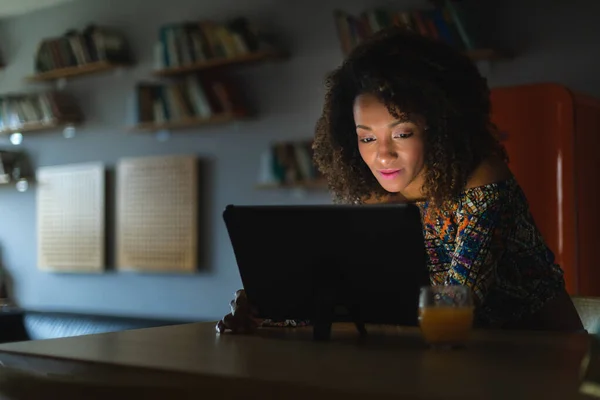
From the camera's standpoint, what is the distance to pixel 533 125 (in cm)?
304

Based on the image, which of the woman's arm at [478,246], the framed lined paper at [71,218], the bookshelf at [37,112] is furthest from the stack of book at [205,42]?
the woman's arm at [478,246]

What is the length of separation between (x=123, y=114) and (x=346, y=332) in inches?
152

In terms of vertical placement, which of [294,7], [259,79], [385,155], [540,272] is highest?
[294,7]

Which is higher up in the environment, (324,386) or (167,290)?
(324,386)

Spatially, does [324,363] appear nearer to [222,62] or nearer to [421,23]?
[421,23]

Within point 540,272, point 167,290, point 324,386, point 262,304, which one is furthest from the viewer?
point 167,290

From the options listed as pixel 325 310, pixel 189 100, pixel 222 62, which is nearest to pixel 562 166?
pixel 325 310

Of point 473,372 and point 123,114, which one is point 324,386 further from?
point 123,114

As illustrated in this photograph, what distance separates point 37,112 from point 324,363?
15.3ft

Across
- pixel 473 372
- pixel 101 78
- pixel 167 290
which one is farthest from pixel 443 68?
pixel 101 78

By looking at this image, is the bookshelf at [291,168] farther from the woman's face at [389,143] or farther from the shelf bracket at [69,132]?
the woman's face at [389,143]

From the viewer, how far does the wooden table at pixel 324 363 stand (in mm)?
878

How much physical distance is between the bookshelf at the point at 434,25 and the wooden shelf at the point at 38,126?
2188 mm

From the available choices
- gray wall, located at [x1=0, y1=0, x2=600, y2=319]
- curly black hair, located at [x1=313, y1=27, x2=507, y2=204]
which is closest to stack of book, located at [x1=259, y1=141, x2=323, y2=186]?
gray wall, located at [x1=0, y1=0, x2=600, y2=319]
